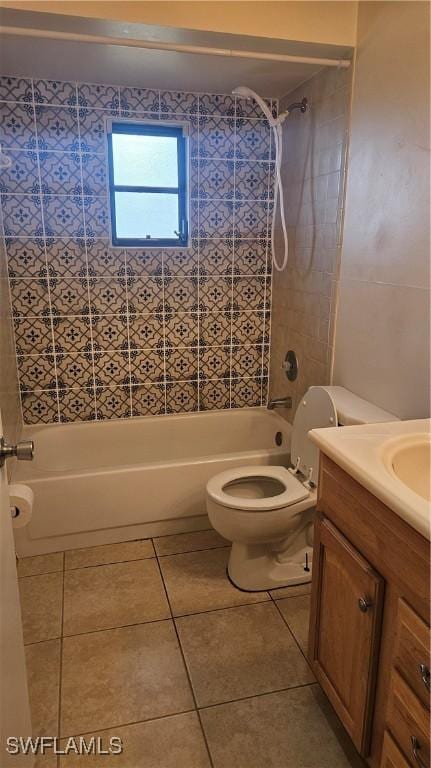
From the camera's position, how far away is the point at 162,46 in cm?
182

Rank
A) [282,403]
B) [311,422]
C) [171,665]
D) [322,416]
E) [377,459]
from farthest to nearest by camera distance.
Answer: [282,403] → [311,422] → [322,416] → [171,665] → [377,459]

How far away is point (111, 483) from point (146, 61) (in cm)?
183

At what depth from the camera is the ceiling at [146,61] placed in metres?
1.75

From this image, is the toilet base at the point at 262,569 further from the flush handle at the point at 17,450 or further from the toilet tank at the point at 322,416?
the flush handle at the point at 17,450

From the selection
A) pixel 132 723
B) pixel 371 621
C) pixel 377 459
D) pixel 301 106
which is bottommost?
pixel 132 723

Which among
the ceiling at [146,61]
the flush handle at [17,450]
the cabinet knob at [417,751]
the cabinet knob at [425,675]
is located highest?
the ceiling at [146,61]

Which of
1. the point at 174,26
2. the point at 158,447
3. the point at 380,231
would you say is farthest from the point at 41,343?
the point at 380,231

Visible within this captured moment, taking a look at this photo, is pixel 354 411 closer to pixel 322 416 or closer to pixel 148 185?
pixel 322 416

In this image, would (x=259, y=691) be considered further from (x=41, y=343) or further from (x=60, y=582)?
(x=41, y=343)

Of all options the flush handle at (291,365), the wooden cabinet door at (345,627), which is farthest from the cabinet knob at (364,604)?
the flush handle at (291,365)

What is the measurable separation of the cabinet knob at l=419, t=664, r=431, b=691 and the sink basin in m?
0.43

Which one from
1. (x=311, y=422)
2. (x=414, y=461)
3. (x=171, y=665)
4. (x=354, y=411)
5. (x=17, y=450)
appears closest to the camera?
(x=17, y=450)

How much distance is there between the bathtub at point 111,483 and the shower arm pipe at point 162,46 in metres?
1.67

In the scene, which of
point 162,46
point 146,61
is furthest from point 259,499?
point 146,61
